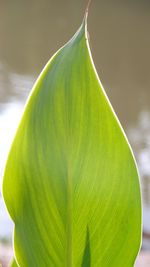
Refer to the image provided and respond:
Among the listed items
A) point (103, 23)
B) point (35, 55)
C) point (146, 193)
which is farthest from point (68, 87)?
point (103, 23)

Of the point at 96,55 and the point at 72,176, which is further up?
the point at 96,55

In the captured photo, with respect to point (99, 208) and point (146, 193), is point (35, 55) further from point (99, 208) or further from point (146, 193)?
point (99, 208)

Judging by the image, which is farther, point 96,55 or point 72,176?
point 96,55

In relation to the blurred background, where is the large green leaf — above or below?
below

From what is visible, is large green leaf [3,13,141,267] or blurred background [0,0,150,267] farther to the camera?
blurred background [0,0,150,267]
